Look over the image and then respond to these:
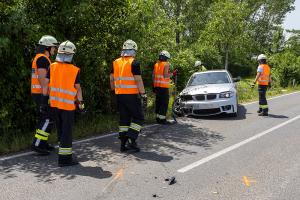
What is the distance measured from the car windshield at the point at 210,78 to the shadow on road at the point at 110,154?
3316mm

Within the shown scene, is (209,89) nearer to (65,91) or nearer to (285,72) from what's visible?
(65,91)

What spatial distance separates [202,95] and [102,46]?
10.9 feet

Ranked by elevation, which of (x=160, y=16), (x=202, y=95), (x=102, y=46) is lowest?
(x=202, y=95)

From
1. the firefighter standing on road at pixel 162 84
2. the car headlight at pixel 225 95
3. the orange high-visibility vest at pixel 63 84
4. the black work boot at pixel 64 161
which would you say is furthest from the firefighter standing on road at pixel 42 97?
the car headlight at pixel 225 95

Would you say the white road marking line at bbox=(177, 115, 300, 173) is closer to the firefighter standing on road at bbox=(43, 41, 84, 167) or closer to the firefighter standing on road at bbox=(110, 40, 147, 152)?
the firefighter standing on road at bbox=(110, 40, 147, 152)

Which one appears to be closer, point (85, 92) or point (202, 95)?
point (85, 92)

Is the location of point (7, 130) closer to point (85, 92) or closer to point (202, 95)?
point (85, 92)

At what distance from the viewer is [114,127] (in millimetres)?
9898

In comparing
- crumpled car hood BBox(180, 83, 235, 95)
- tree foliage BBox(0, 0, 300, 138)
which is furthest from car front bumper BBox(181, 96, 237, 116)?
tree foliage BBox(0, 0, 300, 138)

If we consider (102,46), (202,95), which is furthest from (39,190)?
(202,95)

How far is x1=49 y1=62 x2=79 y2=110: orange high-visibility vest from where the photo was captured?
21.5ft

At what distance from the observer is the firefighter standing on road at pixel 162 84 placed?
10677mm

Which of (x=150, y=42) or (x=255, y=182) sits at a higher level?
(x=150, y=42)

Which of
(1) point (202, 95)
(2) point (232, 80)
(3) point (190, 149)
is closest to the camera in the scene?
(3) point (190, 149)
